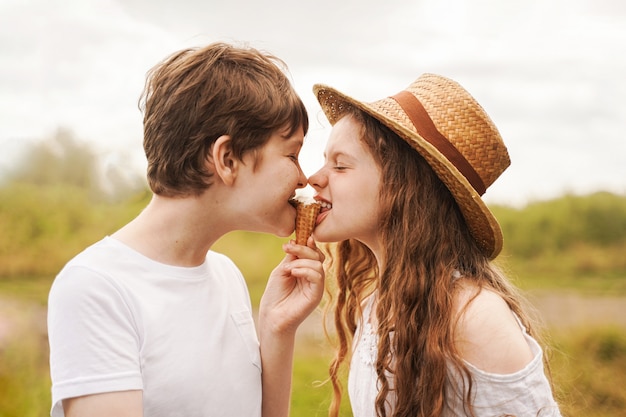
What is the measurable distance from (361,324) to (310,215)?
448 mm

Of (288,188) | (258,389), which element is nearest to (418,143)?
(288,188)

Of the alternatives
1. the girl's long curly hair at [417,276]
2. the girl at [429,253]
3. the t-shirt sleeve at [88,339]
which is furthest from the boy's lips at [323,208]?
the t-shirt sleeve at [88,339]

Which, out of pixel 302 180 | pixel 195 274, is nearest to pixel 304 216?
pixel 302 180

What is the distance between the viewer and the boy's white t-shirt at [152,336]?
5.49 ft

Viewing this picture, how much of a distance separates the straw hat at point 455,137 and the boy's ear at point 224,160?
0.41 meters

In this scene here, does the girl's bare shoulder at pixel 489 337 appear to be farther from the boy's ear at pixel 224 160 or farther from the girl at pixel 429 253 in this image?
the boy's ear at pixel 224 160

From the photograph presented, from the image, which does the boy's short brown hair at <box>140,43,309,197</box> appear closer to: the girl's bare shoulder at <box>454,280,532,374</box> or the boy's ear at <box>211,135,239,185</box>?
the boy's ear at <box>211,135,239,185</box>

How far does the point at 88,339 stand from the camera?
5.50 ft

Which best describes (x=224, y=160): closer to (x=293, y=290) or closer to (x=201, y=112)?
(x=201, y=112)

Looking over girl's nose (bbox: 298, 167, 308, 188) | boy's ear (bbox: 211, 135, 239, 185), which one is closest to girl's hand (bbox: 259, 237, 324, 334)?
girl's nose (bbox: 298, 167, 308, 188)

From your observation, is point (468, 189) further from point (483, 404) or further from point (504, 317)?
point (483, 404)

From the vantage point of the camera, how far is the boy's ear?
1954 millimetres

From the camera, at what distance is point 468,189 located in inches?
78.9

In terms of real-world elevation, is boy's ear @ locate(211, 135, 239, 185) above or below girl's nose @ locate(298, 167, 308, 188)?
above
